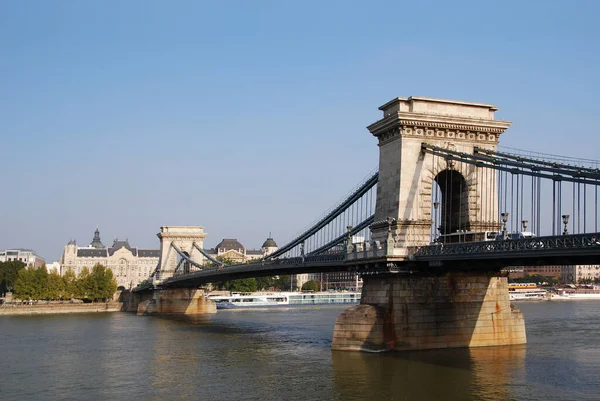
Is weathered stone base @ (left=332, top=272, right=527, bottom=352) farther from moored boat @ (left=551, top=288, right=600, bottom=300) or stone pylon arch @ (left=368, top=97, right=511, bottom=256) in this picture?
moored boat @ (left=551, top=288, right=600, bottom=300)

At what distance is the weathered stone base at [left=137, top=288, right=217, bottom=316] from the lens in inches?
4058

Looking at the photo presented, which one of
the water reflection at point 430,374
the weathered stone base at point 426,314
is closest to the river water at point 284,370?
the water reflection at point 430,374

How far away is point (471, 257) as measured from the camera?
3597 cm

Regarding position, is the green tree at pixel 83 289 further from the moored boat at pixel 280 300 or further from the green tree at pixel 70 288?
the moored boat at pixel 280 300

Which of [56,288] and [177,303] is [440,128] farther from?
[56,288]

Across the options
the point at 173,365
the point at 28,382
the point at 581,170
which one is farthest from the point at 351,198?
the point at 28,382

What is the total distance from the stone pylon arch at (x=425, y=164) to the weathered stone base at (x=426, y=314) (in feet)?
8.90

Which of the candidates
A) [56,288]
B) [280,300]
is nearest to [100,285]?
[56,288]

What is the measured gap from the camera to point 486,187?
4609 cm

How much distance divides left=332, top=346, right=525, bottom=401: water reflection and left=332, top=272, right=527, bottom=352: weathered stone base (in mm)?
754

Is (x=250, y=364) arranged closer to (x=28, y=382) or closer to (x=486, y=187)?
(x=28, y=382)

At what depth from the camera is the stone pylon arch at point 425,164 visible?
44.2m

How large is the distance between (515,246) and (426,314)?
10367mm

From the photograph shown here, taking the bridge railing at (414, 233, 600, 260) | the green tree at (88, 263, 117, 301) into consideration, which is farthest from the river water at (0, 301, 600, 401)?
the green tree at (88, 263, 117, 301)
